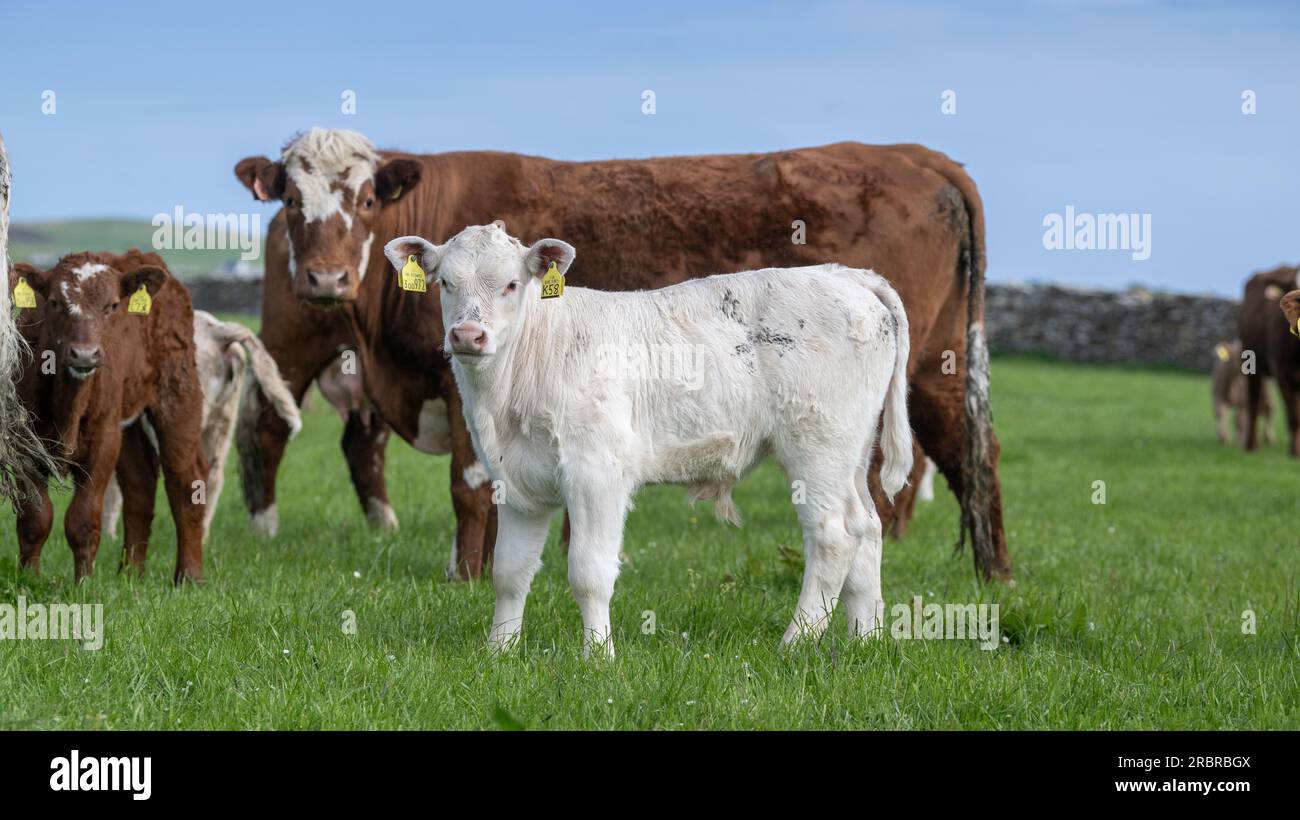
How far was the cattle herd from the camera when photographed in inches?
233

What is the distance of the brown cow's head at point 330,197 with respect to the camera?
7.90 meters

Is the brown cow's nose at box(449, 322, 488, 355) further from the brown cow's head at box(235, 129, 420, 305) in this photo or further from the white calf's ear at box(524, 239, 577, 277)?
the brown cow's head at box(235, 129, 420, 305)

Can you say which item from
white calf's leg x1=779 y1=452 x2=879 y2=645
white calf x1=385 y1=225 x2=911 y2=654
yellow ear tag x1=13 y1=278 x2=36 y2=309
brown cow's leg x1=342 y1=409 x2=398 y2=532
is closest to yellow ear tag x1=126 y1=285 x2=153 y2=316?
yellow ear tag x1=13 y1=278 x2=36 y2=309

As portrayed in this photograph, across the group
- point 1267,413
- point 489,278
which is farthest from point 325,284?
point 1267,413

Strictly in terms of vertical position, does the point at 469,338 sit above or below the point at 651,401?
above

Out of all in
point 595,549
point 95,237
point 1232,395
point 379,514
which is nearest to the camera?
point 595,549

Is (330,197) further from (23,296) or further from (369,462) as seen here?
(369,462)

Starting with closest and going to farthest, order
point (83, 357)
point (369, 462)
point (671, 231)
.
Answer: point (83, 357), point (671, 231), point (369, 462)

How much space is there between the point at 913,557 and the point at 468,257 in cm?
439

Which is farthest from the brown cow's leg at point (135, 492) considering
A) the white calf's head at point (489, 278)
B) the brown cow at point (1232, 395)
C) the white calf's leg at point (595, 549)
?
the brown cow at point (1232, 395)

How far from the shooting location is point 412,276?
6.10 meters

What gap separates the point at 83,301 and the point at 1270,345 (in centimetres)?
1584
